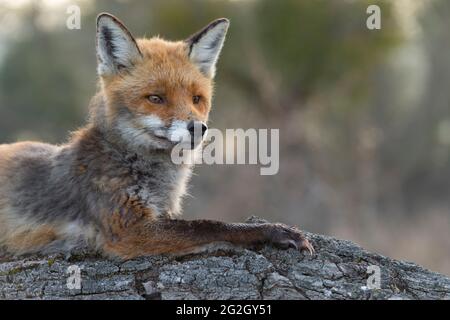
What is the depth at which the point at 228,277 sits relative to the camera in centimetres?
617

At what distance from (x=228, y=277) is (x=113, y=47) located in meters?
2.82

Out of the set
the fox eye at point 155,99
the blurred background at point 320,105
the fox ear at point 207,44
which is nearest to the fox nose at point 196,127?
the fox eye at point 155,99

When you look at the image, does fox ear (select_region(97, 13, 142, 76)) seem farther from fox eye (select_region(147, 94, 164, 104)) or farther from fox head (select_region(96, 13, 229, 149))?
fox eye (select_region(147, 94, 164, 104))

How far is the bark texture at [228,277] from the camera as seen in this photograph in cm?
603

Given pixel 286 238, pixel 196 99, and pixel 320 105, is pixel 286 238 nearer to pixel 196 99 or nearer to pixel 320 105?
pixel 196 99

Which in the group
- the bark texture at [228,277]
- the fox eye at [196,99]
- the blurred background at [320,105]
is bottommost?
the bark texture at [228,277]

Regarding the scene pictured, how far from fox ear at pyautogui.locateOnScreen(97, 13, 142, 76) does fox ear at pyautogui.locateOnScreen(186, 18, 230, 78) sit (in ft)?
2.30

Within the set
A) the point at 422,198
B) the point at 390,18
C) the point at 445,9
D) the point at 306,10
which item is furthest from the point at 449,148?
the point at 306,10

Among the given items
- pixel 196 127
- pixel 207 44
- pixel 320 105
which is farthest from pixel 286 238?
pixel 320 105

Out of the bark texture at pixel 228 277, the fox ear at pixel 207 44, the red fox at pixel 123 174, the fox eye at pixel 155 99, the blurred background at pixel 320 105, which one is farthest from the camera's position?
the blurred background at pixel 320 105

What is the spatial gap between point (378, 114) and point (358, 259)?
26.9 metres

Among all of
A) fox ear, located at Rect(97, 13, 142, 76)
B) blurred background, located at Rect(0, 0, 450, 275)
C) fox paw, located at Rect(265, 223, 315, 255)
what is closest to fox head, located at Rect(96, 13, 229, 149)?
fox ear, located at Rect(97, 13, 142, 76)

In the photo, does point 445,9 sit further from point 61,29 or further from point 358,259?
point 358,259

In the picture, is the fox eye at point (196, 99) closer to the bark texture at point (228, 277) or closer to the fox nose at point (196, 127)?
the fox nose at point (196, 127)
